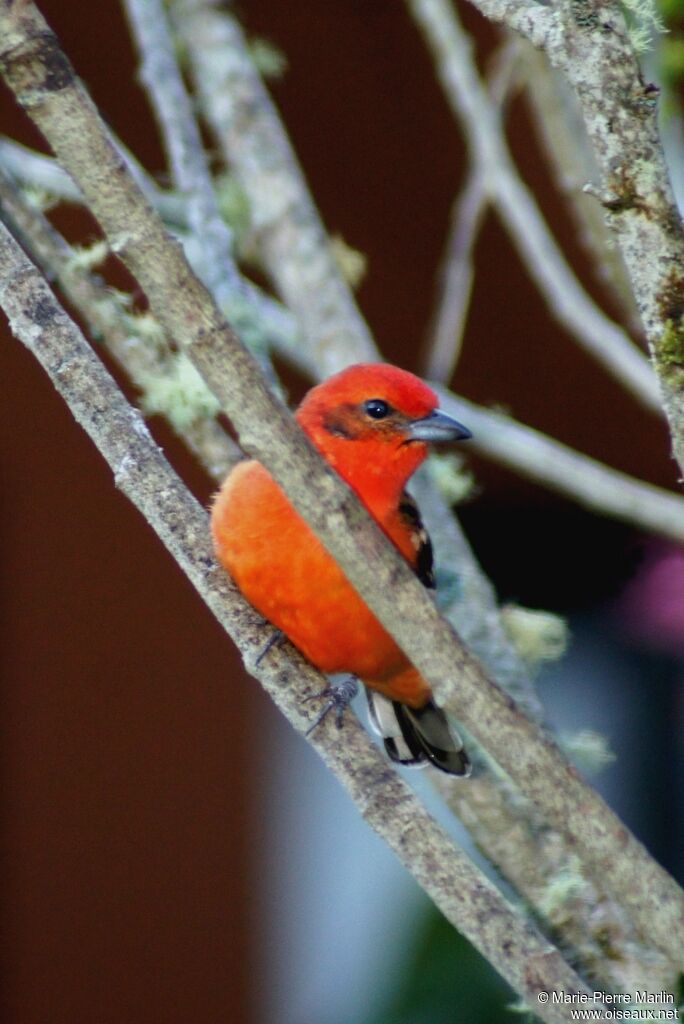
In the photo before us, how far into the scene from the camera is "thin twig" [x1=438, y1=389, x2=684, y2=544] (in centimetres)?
260

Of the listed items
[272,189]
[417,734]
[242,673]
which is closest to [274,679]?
[417,734]

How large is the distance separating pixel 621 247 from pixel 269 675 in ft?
2.65

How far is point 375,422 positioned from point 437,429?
0.12m

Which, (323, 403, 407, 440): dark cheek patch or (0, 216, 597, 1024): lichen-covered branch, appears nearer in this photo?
(0, 216, 597, 1024): lichen-covered branch

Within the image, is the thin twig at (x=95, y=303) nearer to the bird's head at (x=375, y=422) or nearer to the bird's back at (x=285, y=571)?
the bird's back at (x=285, y=571)

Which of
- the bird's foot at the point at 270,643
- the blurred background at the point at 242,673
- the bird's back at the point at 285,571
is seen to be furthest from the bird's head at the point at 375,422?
the blurred background at the point at 242,673

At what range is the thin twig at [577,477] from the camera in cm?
260

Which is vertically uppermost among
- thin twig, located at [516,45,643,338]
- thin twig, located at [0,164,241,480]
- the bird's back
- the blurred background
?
thin twig, located at [0,164,241,480]

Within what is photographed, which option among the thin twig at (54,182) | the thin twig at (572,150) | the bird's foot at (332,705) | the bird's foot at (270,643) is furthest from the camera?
the thin twig at (54,182)

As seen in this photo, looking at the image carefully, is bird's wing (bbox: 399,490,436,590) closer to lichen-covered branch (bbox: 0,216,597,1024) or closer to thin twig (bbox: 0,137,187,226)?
lichen-covered branch (bbox: 0,216,597,1024)

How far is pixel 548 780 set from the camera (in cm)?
147

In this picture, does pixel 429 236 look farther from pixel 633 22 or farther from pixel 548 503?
pixel 633 22

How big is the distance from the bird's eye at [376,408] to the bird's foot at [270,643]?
1.79 ft

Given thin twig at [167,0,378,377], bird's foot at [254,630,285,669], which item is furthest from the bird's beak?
bird's foot at [254,630,285,669]
